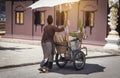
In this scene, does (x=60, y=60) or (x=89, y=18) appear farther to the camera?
(x=89, y=18)

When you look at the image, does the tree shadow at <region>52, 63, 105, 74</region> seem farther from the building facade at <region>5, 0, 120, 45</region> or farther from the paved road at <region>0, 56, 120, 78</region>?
the building facade at <region>5, 0, 120, 45</region>

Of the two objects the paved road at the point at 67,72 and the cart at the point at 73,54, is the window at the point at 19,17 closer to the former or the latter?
the paved road at the point at 67,72

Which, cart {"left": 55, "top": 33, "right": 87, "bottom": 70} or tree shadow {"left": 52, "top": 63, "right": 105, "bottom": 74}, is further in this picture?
cart {"left": 55, "top": 33, "right": 87, "bottom": 70}

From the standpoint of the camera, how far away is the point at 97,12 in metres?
23.1

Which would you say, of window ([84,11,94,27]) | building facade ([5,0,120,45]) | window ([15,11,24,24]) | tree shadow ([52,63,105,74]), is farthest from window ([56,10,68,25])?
tree shadow ([52,63,105,74])

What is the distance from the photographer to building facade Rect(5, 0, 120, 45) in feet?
75.2

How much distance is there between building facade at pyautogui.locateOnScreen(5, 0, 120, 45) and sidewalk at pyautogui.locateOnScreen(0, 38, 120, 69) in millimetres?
1739

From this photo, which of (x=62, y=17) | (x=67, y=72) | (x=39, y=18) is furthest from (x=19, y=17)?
(x=67, y=72)

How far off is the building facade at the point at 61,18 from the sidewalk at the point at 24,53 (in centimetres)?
174

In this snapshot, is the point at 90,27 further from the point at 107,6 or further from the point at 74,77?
the point at 74,77

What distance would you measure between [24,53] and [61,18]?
301 inches

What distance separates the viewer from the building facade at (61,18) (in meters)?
22.9

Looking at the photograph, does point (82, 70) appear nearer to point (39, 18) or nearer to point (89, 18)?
point (89, 18)

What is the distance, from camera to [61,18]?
2520cm
